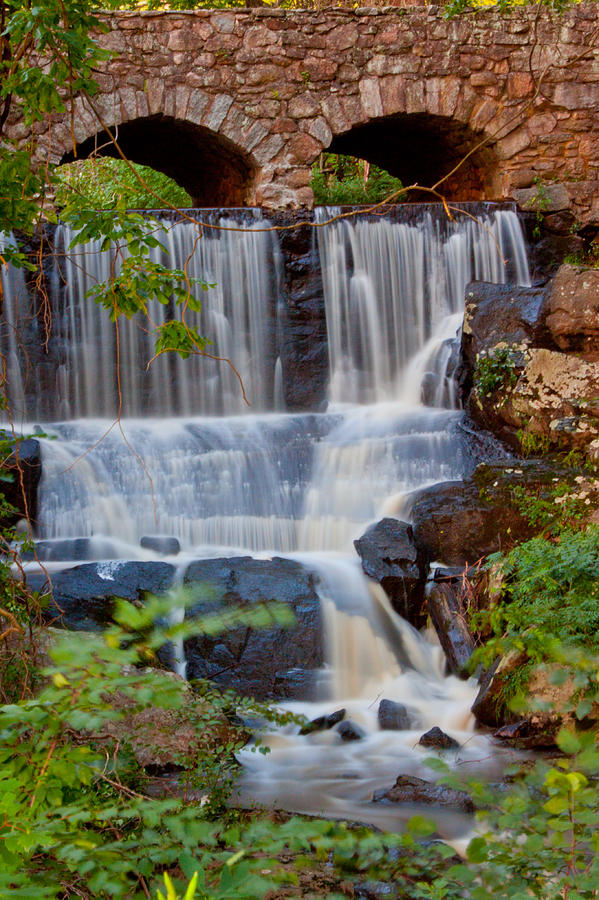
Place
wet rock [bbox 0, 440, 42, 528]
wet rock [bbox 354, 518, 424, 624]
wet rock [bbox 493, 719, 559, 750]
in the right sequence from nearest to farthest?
1. wet rock [bbox 493, 719, 559, 750]
2. wet rock [bbox 354, 518, 424, 624]
3. wet rock [bbox 0, 440, 42, 528]

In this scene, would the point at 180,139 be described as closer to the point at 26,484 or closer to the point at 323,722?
the point at 26,484

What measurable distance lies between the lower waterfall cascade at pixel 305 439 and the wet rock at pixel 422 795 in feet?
0.22

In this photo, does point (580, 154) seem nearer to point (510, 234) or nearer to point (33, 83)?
point (510, 234)

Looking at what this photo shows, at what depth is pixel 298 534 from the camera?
6.13m

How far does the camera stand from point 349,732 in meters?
4.25

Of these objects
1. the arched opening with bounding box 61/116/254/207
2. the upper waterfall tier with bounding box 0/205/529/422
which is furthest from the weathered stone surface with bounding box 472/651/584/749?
the arched opening with bounding box 61/116/254/207

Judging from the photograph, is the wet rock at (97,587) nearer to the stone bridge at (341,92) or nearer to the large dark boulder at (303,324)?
the large dark boulder at (303,324)

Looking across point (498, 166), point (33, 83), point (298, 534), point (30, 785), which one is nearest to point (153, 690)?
point (30, 785)

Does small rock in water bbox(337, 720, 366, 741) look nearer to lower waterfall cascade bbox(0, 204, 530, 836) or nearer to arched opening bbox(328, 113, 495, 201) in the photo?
lower waterfall cascade bbox(0, 204, 530, 836)

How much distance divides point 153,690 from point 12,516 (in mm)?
4748

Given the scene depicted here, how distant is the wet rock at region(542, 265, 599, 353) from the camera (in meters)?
6.62

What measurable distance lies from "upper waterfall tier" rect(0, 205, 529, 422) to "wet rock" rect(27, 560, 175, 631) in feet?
10.2

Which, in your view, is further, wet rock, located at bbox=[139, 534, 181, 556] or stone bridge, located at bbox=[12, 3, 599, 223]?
stone bridge, located at bbox=[12, 3, 599, 223]

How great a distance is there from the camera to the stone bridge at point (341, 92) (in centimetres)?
847
